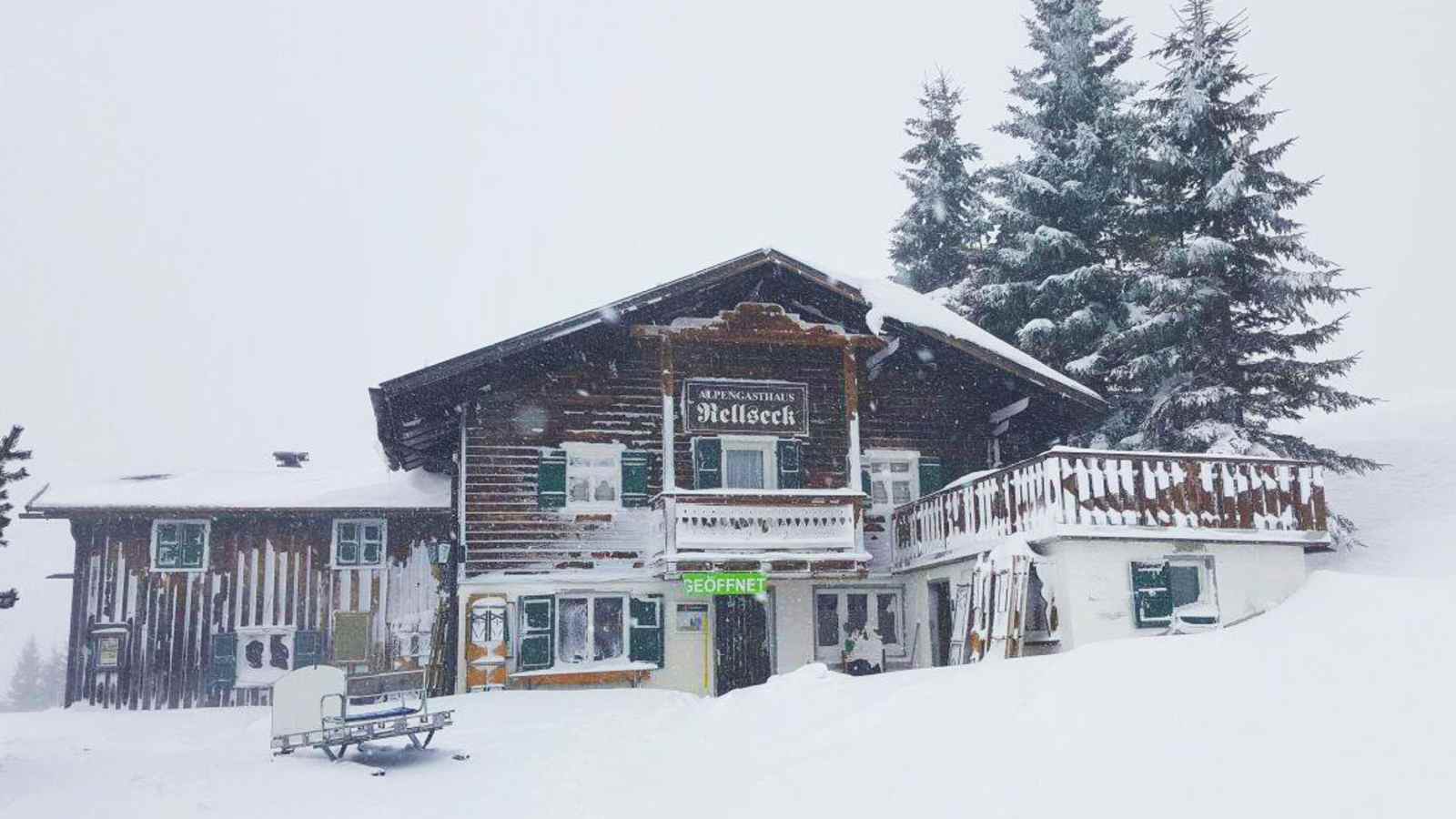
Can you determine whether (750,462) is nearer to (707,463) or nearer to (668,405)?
(707,463)

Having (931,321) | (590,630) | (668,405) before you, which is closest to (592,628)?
(590,630)

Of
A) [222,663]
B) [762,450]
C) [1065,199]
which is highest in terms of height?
[1065,199]

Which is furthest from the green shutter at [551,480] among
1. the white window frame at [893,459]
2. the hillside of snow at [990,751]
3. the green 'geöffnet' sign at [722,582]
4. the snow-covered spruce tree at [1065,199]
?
the snow-covered spruce tree at [1065,199]

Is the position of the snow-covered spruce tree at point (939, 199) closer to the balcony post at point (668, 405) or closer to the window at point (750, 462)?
the window at point (750, 462)

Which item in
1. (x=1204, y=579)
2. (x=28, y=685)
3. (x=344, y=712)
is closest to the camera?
(x=344, y=712)

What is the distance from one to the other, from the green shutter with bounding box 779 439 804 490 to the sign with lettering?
0.76 feet


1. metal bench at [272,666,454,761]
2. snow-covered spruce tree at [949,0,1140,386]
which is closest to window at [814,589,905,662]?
snow-covered spruce tree at [949,0,1140,386]

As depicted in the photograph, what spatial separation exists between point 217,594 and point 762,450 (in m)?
12.8

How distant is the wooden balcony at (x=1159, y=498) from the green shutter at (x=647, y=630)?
5.88 m

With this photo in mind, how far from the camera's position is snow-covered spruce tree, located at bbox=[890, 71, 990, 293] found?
33312 mm

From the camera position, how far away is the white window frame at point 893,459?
22.2m

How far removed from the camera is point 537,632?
19.8 metres

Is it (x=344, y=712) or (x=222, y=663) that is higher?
(x=344, y=712)

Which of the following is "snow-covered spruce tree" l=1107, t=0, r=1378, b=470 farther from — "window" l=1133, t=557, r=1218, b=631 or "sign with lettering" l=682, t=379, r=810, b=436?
"sign with lettering" l=682, t=379, r=810, b=436
